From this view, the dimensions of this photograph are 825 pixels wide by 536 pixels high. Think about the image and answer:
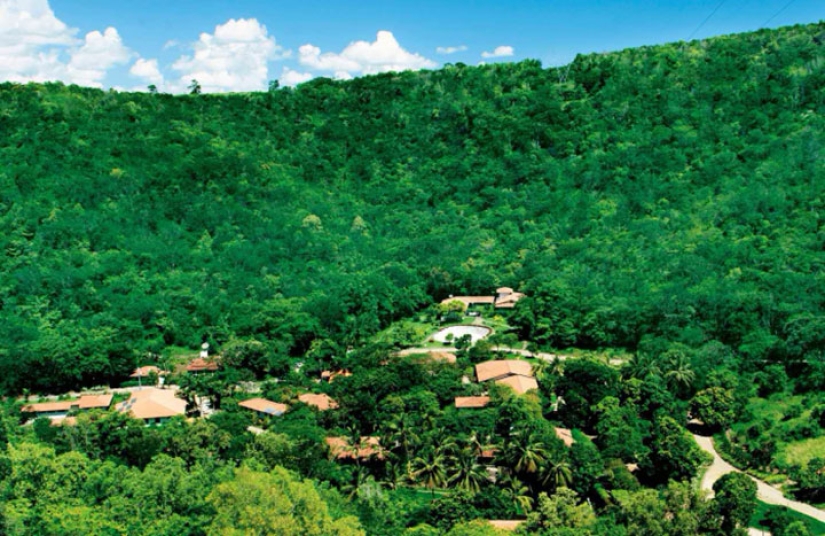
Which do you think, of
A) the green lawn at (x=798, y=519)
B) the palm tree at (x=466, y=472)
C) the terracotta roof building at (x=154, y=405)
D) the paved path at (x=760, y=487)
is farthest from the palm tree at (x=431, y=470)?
the terracotta roof building at (x=154, y=405)

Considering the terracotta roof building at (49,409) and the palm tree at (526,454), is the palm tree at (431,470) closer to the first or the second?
the palm tree at (526,454)

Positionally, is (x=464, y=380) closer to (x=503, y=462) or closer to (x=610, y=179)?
(x=503, y=462)

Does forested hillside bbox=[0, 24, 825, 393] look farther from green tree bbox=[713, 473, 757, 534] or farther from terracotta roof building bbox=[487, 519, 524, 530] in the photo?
terracotta roof building bbox=[487, 519, 524, 530]

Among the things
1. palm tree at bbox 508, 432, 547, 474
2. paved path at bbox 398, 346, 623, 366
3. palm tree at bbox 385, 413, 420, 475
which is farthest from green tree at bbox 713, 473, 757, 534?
paved path at bbox 398, 346, 623, 366

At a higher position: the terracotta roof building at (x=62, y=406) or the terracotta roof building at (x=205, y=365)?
the terracotta roof building at (x=205, y=365)

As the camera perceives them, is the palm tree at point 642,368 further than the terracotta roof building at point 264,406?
No
